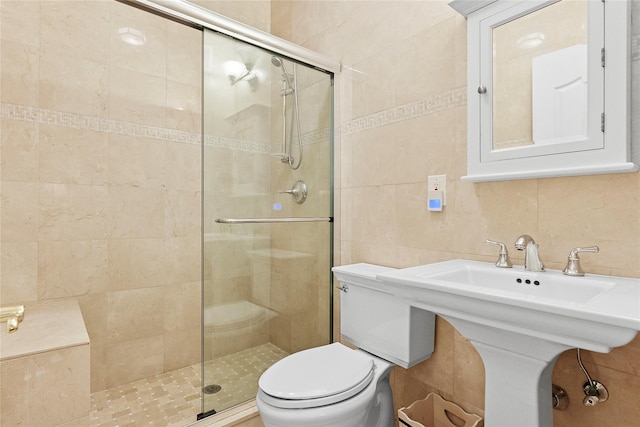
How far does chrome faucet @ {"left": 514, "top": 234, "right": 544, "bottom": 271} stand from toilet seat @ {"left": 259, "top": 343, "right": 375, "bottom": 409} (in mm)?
712

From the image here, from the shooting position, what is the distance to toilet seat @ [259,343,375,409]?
1.17 m

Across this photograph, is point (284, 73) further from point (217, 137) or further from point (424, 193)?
point (424, 193)

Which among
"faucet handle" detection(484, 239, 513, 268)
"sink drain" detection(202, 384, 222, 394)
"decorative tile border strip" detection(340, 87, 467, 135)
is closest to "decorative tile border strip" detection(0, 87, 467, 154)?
"decorative tile border strip" detection(340, 87, 467, 135)

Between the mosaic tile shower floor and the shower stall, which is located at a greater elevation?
the shower stall

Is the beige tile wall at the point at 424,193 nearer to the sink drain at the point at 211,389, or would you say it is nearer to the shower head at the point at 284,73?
the shower head at the point at 284,73

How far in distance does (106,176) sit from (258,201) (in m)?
→ 1.03

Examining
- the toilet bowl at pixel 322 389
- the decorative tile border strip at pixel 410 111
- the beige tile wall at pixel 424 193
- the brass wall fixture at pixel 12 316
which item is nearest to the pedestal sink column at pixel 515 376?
the beige tile wall at pixel 424 193

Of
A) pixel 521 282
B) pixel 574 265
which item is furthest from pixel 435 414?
pixel 574 265

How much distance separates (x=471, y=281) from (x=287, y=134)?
3.72ft

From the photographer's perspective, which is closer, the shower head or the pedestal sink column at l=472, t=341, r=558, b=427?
the pedestal sink column at l=472, t=341, r=558, b=427

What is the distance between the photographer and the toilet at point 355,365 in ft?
3.80

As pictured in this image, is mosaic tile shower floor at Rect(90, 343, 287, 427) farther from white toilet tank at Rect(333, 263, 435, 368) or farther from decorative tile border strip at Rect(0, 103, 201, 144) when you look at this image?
decorative tile border strip at Rect(0, 103, 201, 144)

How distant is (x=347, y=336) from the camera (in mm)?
1688

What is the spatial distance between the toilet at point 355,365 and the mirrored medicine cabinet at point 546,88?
647 millimetres
